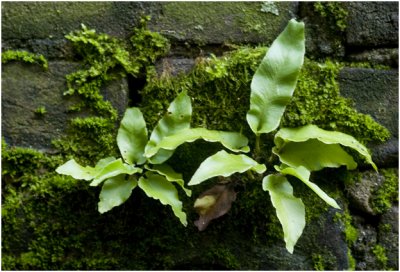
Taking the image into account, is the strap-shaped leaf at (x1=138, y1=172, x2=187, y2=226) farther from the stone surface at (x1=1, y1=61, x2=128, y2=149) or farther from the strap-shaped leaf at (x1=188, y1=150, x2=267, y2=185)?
the stone surface at (x1=1, y1=61, x2=128, y2=149)

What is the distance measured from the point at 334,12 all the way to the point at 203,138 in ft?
2.73

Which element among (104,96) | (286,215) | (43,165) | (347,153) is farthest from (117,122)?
(347,153)

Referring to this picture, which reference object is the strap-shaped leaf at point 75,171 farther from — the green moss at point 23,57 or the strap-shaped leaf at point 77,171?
the green moss at point 23,57

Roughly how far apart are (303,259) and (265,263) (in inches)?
6.1

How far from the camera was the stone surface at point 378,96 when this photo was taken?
187cm

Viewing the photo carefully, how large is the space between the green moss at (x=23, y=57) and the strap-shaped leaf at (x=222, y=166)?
2.74 feet

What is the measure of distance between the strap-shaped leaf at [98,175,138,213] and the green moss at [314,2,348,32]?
1060 mm

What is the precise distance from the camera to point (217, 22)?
1935mm

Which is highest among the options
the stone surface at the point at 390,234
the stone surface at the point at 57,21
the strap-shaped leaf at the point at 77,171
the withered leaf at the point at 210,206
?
the stone surface at the point at 57,21

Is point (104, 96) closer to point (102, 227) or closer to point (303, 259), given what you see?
point (102, 227)

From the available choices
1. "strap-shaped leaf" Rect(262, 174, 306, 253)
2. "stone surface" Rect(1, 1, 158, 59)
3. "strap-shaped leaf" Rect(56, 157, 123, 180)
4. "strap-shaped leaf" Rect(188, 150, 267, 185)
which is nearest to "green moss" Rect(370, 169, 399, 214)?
"strap-shaped leaf" Rect(262, 174, 306, 253)

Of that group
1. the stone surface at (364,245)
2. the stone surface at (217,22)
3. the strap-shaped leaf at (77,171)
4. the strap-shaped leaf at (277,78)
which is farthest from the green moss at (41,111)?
the stone surface at (364,245)

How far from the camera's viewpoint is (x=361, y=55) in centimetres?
193

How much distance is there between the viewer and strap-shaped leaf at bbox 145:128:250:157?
1597 millimetres
